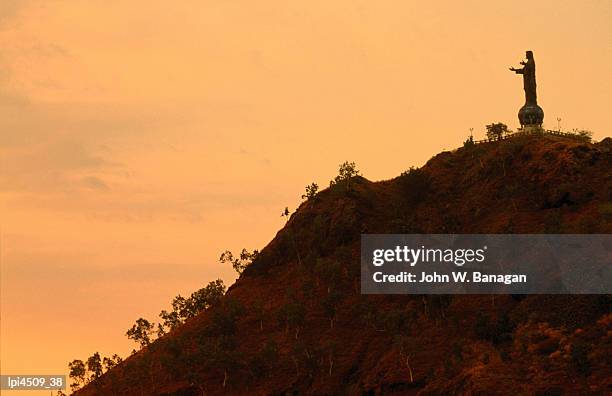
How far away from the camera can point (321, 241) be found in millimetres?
116875

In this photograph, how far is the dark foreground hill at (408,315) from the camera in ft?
280

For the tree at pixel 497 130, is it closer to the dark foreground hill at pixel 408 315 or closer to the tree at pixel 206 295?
the dark foreground hill at pixel 408 315

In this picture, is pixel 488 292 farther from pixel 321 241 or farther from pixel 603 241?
pixel 321 241

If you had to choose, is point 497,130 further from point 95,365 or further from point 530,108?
point 95,365

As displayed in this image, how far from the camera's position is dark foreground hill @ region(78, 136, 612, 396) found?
280 feet

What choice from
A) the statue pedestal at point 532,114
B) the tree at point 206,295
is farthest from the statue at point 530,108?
the tree at point 206,295

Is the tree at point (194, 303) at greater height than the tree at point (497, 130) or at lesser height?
lesser

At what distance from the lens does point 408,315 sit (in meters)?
96.6

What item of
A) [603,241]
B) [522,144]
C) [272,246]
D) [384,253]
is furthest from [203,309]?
[603,241]

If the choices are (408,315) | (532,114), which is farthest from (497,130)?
(408,315)

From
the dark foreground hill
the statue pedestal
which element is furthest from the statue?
the dark foreground hill

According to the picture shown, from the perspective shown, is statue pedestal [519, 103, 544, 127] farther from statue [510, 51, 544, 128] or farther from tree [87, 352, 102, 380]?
tree [87, 352, 102, 380]

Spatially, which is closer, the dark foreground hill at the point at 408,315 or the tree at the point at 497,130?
the dark foreground hill at the point at 408,315

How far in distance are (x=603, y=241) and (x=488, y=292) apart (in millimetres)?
11839
